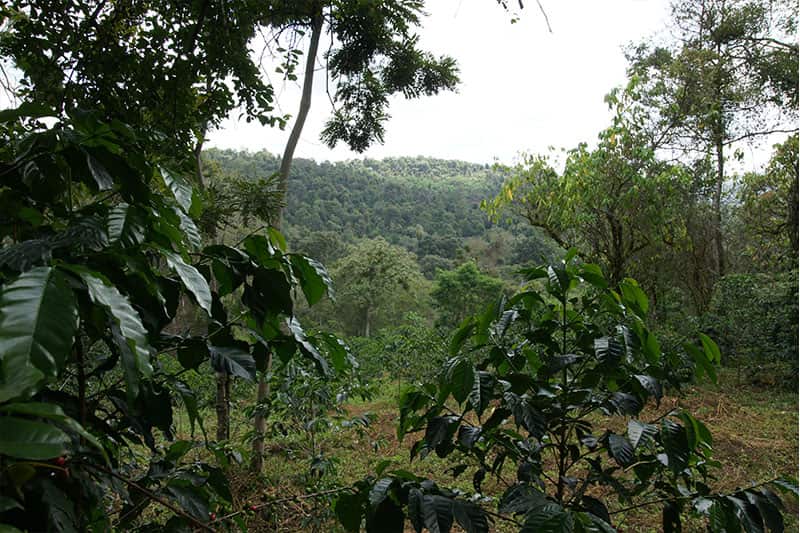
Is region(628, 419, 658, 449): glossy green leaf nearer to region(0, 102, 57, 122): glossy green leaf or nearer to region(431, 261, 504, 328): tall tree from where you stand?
region(0, 102, 57, 122): glossy green leaf

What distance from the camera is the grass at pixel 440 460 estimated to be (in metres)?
2.72

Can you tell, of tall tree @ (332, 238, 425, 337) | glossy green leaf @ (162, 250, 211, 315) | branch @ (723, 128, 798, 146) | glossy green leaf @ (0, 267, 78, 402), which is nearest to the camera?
glossy green leaf @ (0, 267, 78, 402)

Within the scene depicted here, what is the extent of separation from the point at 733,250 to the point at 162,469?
1053cm

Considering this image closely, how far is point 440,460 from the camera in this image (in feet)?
13.3

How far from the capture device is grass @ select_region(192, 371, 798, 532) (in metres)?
2.72

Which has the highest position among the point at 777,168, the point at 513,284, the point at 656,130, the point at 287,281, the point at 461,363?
the point at 656,130

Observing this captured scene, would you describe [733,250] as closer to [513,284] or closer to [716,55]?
[716,55]

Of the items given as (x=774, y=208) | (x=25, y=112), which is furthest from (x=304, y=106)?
(x=774, y=208)

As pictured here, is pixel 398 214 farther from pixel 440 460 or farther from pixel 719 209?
pixel 440 460

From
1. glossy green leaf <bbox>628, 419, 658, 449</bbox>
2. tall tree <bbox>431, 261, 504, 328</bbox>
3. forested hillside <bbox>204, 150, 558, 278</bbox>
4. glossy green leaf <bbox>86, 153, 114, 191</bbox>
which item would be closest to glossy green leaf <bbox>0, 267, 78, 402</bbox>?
glossy green leaf <bbox>86, 153, 114, 191</bbox>

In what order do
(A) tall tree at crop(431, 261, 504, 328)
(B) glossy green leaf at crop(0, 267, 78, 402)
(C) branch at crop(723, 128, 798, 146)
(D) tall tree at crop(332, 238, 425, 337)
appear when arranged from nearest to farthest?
(B) glossy green leaf at crop(0, 267, 78, 402) → (C) branch at crop(723, 128, 798, 146) → (A) tall tree at crop(431, 261, 504, 328) → (D) tall tree at crop(332, 238, 425, 337)

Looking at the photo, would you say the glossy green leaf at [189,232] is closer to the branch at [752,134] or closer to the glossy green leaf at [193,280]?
the glossy green leaf at [193,280]

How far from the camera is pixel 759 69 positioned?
822 cm

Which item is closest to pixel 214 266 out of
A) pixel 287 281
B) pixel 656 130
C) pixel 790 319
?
pixel 287 281
